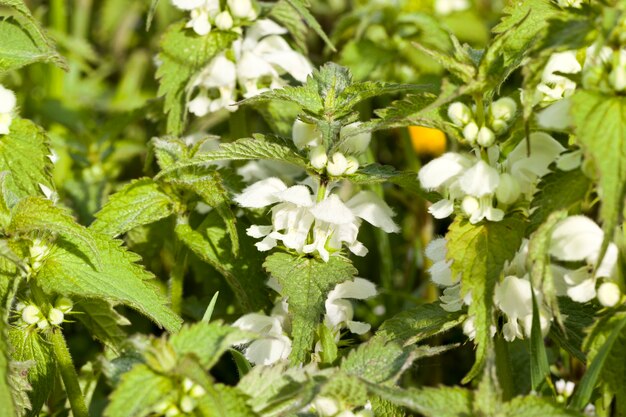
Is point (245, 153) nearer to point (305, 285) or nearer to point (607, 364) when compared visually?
point (305, 285)

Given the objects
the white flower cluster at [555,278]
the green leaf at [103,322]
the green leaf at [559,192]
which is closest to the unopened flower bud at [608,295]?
the white flower cluster at [555,278]

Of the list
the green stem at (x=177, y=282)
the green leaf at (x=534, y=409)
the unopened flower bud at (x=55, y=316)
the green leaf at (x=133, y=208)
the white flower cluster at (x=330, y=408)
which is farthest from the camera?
the green stem at (x=177, y=282)

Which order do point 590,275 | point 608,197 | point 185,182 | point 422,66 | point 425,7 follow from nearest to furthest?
point 608,197
point 590,275
point 185,182
point 422,66
point 425,7

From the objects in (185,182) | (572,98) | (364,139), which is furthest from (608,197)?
(185,182)

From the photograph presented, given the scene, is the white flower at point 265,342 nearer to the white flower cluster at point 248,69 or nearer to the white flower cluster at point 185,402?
the white flower cluster at point 185,402

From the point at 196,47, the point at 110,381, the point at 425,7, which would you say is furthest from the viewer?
the point at 425,7

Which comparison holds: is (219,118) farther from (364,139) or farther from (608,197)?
(608,197)

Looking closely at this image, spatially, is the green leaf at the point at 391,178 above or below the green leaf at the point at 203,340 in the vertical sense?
above
